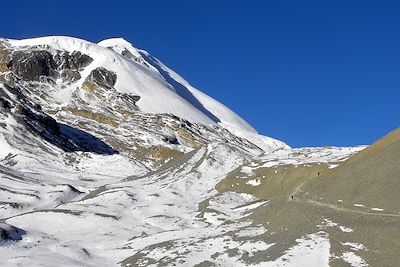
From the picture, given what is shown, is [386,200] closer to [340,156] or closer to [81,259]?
[81,259]

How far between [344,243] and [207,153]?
3331 inches

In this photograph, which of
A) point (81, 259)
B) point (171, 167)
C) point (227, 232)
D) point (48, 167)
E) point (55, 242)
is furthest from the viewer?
point (48, 167)

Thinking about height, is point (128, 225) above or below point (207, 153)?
below

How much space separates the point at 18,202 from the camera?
93875mm

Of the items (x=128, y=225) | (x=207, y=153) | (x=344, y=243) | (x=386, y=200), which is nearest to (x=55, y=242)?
(x=128, y=225)

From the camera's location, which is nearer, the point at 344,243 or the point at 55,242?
the point at 344,243

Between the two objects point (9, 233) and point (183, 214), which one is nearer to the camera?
point (9, 233)

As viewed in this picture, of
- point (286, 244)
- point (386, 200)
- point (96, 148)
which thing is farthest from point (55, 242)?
point (96, 148)

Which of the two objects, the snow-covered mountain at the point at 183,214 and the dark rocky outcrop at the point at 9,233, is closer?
the snow-covered mountain at the point at 183,214

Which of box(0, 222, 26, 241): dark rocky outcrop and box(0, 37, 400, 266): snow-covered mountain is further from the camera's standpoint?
box(0, 222, 26, 241): dark rocky outcrop

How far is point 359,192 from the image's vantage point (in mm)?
63281

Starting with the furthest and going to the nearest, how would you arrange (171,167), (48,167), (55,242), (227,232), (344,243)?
(48,167) < (171,167) < (55,242) < (227,232) < (344,243)

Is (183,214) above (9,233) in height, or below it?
above

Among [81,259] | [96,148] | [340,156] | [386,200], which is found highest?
Answer: [96,148]
